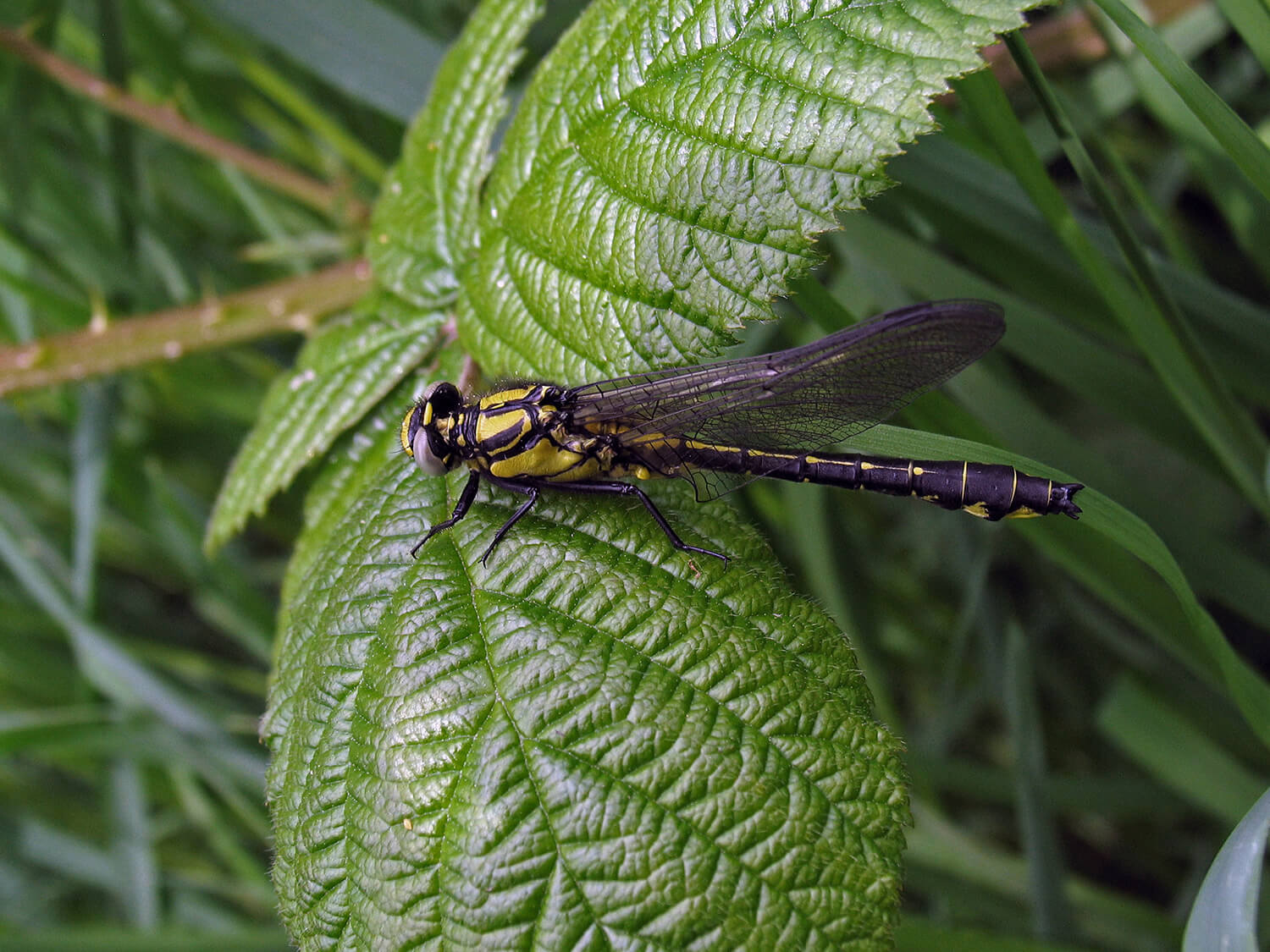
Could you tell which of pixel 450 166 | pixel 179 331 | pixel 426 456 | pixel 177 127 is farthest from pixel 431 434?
pixel 177 127

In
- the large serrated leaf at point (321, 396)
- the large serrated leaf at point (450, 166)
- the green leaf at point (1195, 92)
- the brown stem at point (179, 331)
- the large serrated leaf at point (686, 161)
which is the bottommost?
the green leaf at point (1195, 92)

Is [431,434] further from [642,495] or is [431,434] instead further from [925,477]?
[925,477]

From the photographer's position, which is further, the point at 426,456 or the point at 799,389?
the point at 799,389

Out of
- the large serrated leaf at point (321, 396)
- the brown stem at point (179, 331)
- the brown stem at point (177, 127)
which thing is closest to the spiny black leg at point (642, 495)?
the large serrated leaf at point (321, 396)

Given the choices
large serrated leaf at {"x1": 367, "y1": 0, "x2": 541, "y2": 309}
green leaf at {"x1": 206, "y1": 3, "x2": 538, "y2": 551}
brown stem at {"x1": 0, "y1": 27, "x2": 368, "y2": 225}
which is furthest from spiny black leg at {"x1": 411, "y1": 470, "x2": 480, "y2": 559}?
brown stem at {"x1": 0, "y1": 27, "x2": 368, "y2": 225}

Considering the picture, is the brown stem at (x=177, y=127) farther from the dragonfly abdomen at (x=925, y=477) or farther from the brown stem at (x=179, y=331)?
the dragonfly abdomen at (x=925, y=477)

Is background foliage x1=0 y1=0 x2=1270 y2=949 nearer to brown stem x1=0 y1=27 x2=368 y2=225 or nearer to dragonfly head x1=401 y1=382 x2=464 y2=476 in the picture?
brown stem x1=0 y1=27 x2=368 y2=225

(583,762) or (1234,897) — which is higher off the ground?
(583,762)
